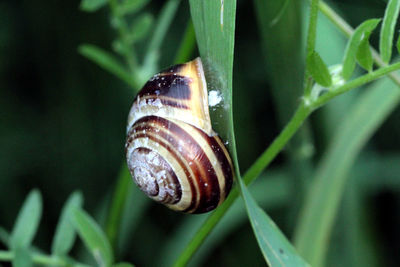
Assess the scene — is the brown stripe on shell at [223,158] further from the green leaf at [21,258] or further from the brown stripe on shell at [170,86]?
the green leaf at [21,258]

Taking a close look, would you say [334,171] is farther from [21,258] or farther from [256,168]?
[21,258]

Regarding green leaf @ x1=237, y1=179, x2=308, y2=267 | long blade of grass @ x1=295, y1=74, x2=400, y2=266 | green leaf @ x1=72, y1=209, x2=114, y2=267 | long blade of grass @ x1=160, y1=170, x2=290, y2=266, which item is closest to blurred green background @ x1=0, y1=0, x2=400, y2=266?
long blade of grass @ x1=160, y1=170, x2=290, y2=266

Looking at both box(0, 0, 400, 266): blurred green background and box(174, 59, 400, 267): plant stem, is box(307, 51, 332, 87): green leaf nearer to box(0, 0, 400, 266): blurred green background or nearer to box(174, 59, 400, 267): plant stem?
box(174, 59, 400, 267): plant stem

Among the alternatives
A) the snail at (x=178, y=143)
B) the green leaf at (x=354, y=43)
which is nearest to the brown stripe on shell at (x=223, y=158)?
the snail at (x=178, y=143)

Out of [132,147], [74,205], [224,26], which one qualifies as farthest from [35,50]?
[224,26]

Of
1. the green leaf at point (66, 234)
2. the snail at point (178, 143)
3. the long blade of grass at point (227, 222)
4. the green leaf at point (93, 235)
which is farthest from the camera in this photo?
the long blade of grass at point (227, 222)

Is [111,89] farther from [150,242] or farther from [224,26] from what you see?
[224,26]
